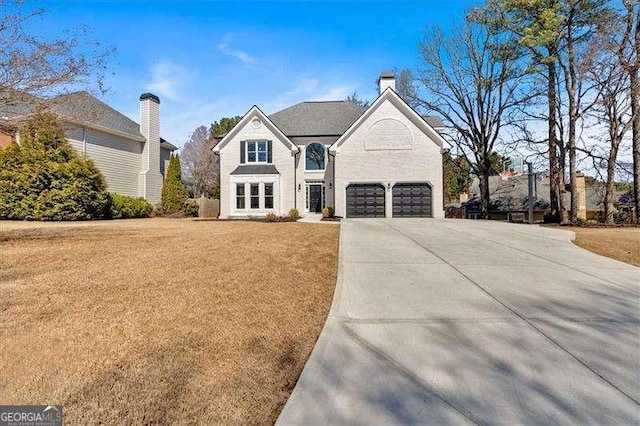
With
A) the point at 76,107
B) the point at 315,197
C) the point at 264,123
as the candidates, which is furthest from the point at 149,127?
the point at 76,107

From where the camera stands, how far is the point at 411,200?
2167 centimetres

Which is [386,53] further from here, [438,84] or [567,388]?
[567,388]

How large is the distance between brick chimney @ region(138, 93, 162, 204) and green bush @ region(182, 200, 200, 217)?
9.75ft

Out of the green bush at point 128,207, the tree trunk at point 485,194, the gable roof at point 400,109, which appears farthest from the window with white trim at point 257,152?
the tree trunk at point 485,194

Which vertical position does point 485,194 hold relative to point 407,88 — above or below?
below

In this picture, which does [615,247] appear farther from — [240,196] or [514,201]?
[514,201]

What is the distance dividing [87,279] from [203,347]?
320 cm

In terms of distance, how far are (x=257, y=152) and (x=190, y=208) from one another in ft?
24.7

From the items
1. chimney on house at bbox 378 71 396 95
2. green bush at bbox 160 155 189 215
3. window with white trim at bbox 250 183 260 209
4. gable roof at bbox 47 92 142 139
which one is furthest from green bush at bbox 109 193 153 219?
chimney on house at bbox 378 71 396 95

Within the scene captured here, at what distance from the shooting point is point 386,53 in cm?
2627

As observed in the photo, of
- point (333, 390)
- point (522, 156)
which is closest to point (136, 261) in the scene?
point (333, 390)

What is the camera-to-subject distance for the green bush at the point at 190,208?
2630 centimetres

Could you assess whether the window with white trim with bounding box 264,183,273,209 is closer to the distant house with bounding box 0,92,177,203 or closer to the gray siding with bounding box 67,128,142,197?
the distant house with bounding box 0,92,177,203

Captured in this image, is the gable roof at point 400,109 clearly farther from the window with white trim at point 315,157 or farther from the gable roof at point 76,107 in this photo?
the gable roof at point 76,107
